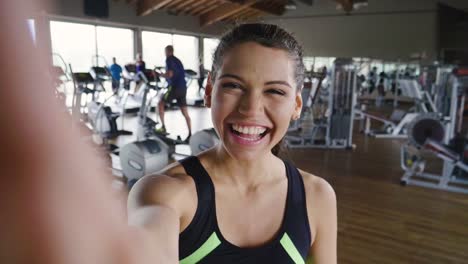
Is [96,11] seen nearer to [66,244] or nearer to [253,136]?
[253,136]

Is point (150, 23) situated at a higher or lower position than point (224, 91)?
higher

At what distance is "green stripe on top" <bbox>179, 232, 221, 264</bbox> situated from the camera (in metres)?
0.90

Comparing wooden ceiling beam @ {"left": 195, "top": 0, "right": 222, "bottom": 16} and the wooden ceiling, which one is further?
wooden ceiling beam @ {"left": 195, "top": 0, "right": 222, "bottom": 16}

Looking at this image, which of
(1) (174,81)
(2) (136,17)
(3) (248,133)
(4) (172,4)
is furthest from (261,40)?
(4) (172,4)

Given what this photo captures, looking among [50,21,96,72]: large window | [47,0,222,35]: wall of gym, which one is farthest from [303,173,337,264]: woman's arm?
[50,21,96,72]: large window

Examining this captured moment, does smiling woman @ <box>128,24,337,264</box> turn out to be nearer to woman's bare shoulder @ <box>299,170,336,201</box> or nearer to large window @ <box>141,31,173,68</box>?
woman's bare shoulder @ <box>299,170,336,201</box>

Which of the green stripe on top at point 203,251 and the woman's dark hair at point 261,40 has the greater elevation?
the woman's dark hair at point 261,40

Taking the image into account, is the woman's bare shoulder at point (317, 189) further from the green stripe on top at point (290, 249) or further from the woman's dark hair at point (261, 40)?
the woman's dark hair at point (261, 40)

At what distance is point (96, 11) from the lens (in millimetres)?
9047

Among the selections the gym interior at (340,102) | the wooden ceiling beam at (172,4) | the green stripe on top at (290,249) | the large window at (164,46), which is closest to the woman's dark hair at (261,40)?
the gym interior at (340,102)

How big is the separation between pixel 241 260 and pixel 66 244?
2.29 feet

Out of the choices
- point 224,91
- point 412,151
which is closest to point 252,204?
point 224,91

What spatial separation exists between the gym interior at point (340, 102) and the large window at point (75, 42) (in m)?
0.03

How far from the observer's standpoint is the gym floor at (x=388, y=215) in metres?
2.65
